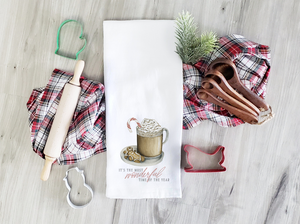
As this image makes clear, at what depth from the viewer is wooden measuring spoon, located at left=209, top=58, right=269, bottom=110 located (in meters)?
0.65

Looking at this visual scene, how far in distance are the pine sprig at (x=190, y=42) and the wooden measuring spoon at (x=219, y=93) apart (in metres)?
0.08

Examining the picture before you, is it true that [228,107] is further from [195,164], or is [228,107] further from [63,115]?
[63,115]

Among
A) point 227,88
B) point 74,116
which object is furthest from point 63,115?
point 227,88

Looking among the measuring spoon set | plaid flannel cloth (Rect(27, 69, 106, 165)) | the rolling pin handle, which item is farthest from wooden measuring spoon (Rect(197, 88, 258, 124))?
the rolling pin handle

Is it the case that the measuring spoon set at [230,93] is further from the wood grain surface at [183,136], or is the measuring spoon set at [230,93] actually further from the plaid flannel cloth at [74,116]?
the plaid flannel cloth at [74,116]

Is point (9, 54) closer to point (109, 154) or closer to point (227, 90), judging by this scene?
point (109, 154)

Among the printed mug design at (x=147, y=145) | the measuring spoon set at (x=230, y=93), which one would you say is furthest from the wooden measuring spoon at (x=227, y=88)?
the printed mug design at (x=147, y=145)

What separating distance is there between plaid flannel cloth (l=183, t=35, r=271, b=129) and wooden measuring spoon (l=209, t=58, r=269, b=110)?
0.04m

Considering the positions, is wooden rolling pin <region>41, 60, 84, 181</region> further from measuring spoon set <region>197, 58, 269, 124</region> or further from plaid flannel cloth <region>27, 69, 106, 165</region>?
measuring spoon set <region>197, 58, 269, 124</region>

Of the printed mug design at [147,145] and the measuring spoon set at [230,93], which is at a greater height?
the measuring spoon set at [230,93]

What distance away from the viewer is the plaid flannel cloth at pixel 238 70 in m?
0.68

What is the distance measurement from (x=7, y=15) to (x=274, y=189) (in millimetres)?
1068

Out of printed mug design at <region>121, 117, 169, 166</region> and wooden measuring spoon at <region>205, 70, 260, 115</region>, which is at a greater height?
wooden measuring spoon at <region>205, 70, 260, 115</region>

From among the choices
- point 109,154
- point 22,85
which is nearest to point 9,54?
point 22,85
